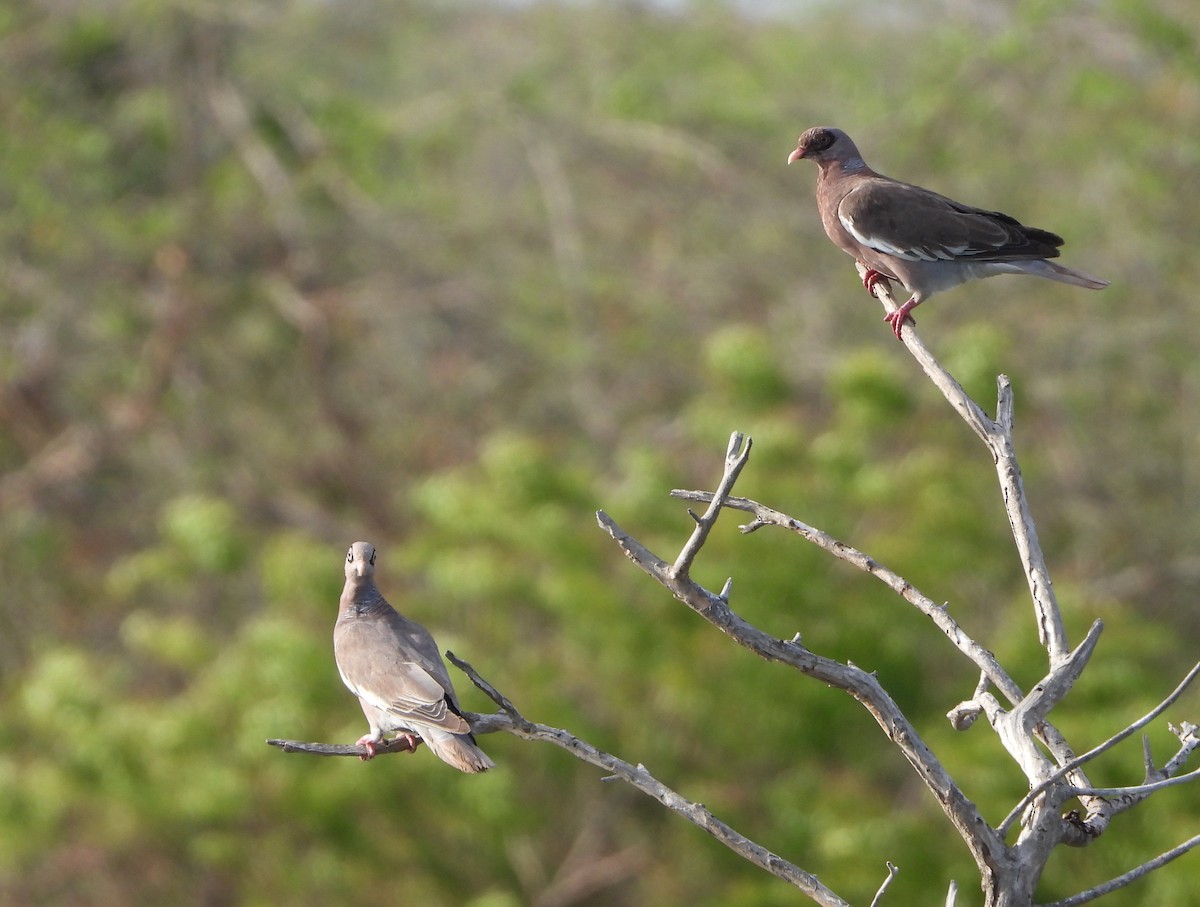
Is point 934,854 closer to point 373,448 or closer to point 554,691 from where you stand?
point 554,691

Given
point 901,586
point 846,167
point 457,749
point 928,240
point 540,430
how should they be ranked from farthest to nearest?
point 540,430, point 846,167, point 928,240, point 457,749, point 901,586

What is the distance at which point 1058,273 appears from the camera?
5.13 m

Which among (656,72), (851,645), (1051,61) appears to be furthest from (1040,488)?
(656,72)

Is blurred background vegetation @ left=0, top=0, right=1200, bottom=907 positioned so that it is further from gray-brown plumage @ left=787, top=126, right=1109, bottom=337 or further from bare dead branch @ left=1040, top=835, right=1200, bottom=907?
bare dead branch @ left=1040, top=835, right=1200, bottom=907

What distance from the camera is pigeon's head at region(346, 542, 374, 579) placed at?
177 inches

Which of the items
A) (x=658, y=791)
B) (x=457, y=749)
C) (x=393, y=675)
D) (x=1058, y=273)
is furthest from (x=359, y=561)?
(x=1058, y=273)

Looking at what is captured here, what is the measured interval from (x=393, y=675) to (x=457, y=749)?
0.41m

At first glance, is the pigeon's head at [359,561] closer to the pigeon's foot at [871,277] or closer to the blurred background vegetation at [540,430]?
the pigeon's foot at [871,277]

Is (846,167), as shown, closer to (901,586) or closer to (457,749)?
(901,586)

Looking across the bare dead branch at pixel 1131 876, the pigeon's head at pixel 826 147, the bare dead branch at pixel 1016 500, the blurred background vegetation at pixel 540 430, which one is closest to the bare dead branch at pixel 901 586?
the bare dead branch at pixel 1016 500

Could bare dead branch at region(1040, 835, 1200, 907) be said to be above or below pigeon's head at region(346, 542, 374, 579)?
below

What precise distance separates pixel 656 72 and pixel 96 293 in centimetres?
703

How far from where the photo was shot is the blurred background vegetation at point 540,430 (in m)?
9.80

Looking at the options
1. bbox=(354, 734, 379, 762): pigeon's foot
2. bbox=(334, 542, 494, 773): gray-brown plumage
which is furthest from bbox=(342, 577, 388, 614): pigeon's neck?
bbox=(354, 734, 379, 762): pigeon's foot
